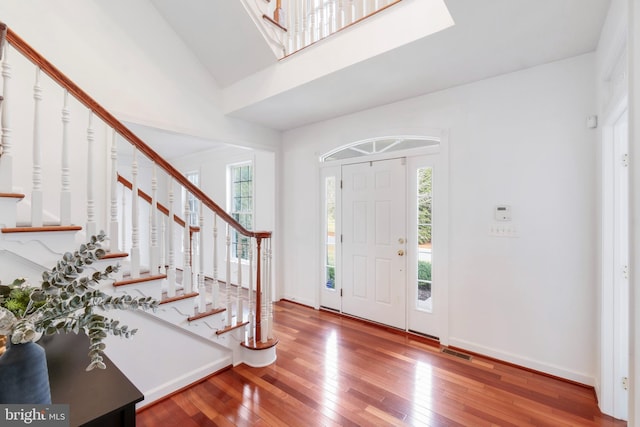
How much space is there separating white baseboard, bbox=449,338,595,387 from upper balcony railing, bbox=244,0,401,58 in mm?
3060

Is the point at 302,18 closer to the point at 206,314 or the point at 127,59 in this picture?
the point at 127,59

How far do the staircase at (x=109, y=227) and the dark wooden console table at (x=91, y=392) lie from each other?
2.53 feet

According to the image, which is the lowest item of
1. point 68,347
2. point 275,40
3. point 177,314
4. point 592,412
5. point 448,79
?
point 592,412

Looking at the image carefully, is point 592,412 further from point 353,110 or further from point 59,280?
point 353,110

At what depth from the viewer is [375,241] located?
11.2 feet

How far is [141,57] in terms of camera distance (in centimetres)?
279

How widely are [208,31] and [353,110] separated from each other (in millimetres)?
1741

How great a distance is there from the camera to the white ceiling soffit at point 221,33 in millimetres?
2811

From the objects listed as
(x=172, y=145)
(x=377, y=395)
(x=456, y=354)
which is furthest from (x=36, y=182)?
(x=172, y=145)

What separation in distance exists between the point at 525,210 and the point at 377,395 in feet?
6.31

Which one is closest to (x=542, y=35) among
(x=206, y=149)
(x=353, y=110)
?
(x=353, y=110)

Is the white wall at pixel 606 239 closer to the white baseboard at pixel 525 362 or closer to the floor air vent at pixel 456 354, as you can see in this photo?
the white baseboard at pixel 525 362

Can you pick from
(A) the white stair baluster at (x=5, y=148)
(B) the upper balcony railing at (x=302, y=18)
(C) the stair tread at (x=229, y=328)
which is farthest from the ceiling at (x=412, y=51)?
(C) the stair tread at (x=229, y=328)

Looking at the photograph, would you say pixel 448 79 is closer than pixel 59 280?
No
